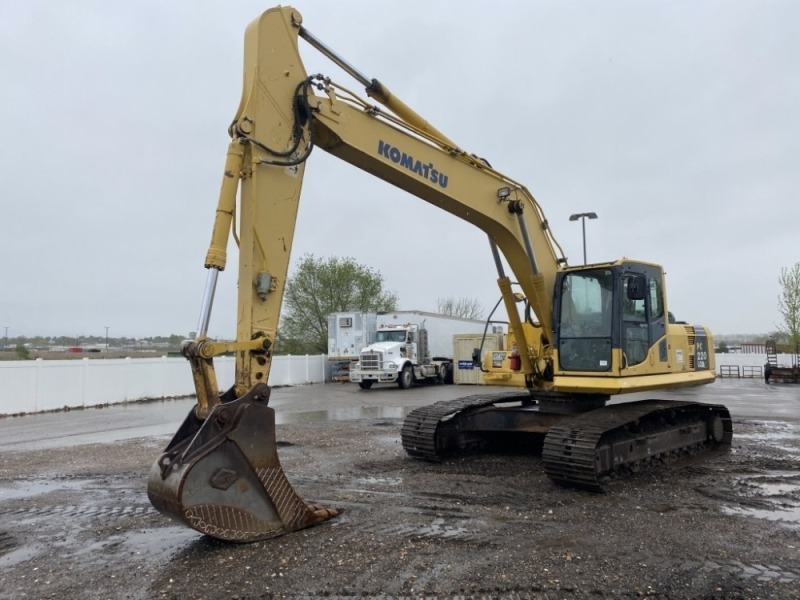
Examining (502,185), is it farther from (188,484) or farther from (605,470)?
(188,484)

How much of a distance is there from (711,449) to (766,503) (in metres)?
3.14

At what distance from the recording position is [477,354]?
9.46 m

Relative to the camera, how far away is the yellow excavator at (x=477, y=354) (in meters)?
4.79

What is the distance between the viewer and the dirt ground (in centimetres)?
410

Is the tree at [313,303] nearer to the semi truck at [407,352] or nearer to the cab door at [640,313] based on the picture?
the semi truck at [407,352]

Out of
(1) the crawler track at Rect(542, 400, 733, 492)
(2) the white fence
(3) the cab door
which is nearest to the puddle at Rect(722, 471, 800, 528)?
(1) the crawler track at Rect(542, 400, 733, 492)

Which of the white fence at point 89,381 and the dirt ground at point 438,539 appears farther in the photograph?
the white fence at point 89,381

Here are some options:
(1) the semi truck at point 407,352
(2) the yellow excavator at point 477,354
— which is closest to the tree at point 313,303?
(1) the semi truck at point 407,352

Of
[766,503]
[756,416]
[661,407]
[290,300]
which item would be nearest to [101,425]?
[661,407]

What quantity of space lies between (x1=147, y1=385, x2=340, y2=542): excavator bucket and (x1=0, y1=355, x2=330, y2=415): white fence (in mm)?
15163

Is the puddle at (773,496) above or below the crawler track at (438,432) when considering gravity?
below

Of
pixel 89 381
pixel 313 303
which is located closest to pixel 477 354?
pixel 89 381

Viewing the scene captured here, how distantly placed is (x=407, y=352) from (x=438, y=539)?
21.2 m

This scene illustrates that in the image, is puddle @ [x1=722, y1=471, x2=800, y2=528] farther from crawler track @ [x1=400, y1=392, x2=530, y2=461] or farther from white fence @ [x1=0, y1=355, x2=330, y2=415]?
white fence @ [x1=0, y1=355, x2=330, y2=415]
